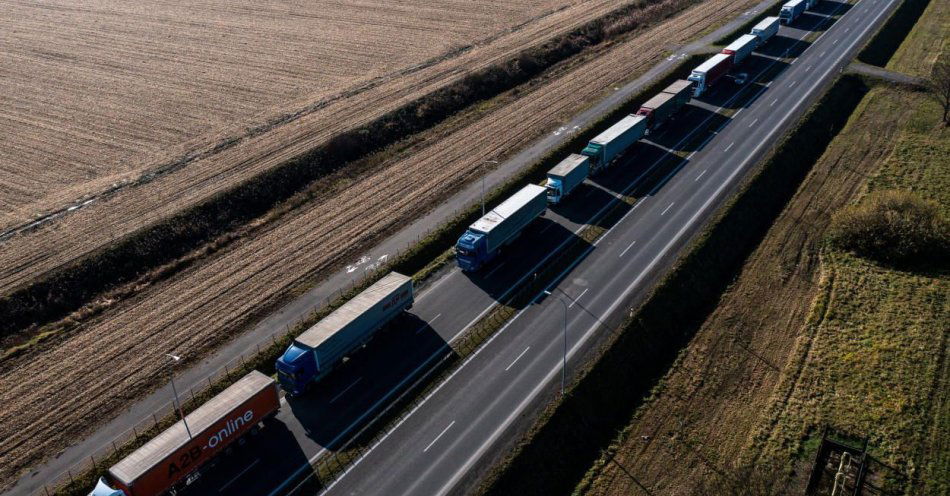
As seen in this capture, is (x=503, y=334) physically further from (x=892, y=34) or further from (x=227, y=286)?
(x=892, y=34)

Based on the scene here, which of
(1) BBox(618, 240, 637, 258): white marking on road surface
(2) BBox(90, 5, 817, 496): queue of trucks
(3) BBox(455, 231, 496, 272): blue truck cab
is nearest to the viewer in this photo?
(2) BBox(90, 5, 817, 496): queue of trucks

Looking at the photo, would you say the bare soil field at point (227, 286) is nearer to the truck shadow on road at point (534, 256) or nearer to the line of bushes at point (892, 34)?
the truck shadow on road at point (534, 256)

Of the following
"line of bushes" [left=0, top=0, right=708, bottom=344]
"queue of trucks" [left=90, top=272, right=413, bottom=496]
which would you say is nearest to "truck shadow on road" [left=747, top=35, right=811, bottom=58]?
"line of bushes" [left=0, top=0, right=708, bottom=344]

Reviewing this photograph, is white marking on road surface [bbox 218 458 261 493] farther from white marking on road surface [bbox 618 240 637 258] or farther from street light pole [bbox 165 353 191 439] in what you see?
white marking on road surface [bbox 618 240 637 258]

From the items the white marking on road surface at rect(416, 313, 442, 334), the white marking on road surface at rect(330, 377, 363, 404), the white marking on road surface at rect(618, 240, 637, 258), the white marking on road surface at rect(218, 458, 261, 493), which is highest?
the white marking on road surface at rect(618, 240, 637, 258)

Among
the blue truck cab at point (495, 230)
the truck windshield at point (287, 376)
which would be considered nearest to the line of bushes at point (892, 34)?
the blue truck cab at point (495, 230)

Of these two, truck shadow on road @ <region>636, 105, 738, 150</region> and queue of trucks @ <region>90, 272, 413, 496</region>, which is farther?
truck shadow on road @ <region>636, 105, 738, 150</region>

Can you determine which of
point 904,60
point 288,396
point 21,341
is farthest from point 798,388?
point 904,60
